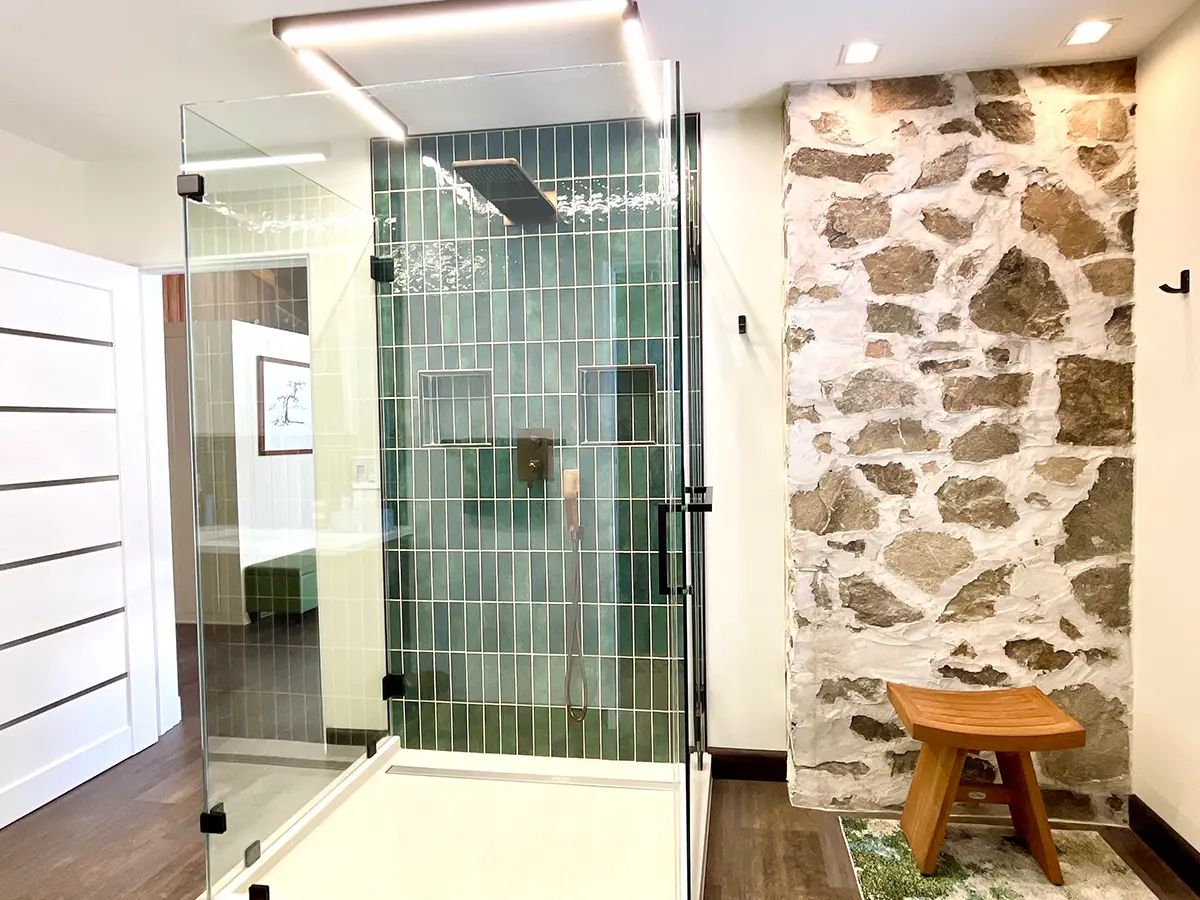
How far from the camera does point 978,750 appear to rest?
2111 mm

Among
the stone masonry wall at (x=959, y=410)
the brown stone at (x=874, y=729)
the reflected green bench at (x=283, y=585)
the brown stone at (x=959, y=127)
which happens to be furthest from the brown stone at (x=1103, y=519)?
the reflected green bench at (x=283, y=585)

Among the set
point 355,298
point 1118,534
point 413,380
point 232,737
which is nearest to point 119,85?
point 355,298

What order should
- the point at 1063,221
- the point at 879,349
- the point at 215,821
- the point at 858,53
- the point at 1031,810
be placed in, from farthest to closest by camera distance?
the point at 879,349 → the point at 1063,221 → the point at 858,53 → the point at 1031,810 → the point at 215,821

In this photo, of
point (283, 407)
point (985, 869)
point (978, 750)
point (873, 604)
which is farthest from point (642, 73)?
point (985, 869)

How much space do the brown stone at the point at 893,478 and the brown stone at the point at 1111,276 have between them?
0.82 meters

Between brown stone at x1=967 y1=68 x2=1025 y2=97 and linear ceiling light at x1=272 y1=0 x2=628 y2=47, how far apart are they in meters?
1.24

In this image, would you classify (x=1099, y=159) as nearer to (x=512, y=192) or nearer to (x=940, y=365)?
(x=940, y=365)

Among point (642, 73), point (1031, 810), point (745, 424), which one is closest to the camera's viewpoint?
point (642, 73)

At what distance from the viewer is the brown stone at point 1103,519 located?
2.44m

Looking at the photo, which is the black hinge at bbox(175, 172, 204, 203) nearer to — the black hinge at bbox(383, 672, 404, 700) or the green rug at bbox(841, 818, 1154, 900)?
the black hinge at bbox(383, 672, 404, 700)

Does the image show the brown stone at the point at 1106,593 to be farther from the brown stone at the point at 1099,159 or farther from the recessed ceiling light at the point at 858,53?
the recessed ceiling light at the point at 858,53

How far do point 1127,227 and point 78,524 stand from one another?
12.6ft

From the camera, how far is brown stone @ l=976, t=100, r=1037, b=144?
8.05ft

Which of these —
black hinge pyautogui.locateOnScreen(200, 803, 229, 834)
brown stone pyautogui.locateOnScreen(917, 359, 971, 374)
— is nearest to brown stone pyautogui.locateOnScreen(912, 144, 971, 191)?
brown stone pyautogui.locateOnScreen(917, 359, 971, 374)
